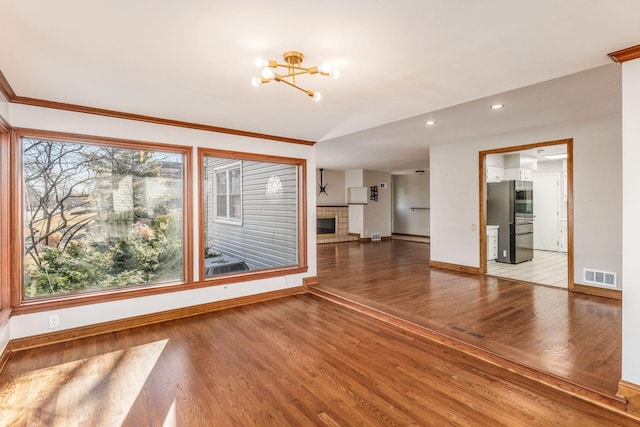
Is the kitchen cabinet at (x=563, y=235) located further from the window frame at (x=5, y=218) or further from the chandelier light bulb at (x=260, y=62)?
the window frame at (x=5, y=218)

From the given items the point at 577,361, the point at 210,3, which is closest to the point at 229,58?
the point at 210,3

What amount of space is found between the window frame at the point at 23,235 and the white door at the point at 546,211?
871 cm

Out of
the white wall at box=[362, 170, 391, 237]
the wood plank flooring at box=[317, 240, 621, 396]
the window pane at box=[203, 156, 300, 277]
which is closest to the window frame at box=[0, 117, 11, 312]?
the window pane at box=[203, 156, 300, 277]

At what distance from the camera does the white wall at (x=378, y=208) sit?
10.7m

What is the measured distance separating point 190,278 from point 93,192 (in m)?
1.48

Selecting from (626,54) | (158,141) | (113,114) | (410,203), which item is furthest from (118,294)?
(410,203)

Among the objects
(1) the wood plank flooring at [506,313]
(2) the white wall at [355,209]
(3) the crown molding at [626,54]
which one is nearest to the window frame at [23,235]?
(1) the wood plank flooring at [506,313]

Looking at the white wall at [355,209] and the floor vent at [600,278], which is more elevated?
the white wall at [355,209]

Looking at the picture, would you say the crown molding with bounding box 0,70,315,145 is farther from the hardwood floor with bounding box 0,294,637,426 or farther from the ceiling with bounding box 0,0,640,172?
the hardwood floor with bounding box 0,294,637,426

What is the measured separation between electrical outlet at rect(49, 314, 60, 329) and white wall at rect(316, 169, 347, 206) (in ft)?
25.5

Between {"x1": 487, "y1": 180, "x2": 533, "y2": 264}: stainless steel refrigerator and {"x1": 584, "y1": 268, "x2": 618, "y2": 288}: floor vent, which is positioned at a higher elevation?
{"x1": 487, "y1": 180, "x2": 533, "y2": 264}: stainless steel refrigerator

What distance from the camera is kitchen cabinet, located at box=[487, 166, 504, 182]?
6.82 metres

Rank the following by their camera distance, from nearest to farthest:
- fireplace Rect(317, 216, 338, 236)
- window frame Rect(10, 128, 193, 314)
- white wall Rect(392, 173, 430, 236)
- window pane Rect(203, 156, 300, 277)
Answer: window frame Rect(10, 128, 193, 314) < window pane Rect(203, 156, 300, 277) < fireplace Rect(317, 216, 338, 236) < white wall Rect(392, 173, 430, 236)

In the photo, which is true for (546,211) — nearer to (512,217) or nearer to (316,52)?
(512,217)
